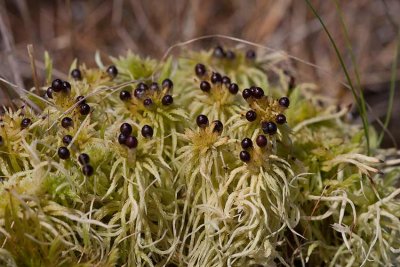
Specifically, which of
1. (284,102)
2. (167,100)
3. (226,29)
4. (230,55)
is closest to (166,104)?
(167,100)

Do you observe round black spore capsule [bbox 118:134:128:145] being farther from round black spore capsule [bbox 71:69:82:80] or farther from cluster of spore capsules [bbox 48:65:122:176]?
round black spore capsule [bbox 71:69:82:80]

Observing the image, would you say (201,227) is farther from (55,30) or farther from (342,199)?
(55,30)

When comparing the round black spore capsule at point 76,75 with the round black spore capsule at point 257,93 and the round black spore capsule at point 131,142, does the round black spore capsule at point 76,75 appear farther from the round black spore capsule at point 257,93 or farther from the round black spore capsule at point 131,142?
the round black spore capsule at point 257,93

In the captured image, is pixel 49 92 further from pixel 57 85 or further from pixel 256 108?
pixel 256 108

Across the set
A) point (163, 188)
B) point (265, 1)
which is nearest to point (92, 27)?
point (265, 1)

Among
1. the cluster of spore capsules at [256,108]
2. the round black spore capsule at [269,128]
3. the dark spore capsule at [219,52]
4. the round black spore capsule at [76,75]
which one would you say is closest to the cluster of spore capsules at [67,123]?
the round black spore capsule at [76,75]

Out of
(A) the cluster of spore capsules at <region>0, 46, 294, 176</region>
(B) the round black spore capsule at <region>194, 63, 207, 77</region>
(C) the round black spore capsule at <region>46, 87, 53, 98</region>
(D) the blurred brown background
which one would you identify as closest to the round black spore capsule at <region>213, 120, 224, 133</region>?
(A) the cluster of spore capsules at <region>0, 46, 294, 176</region>

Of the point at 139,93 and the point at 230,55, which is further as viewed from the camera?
the point at 230,55
